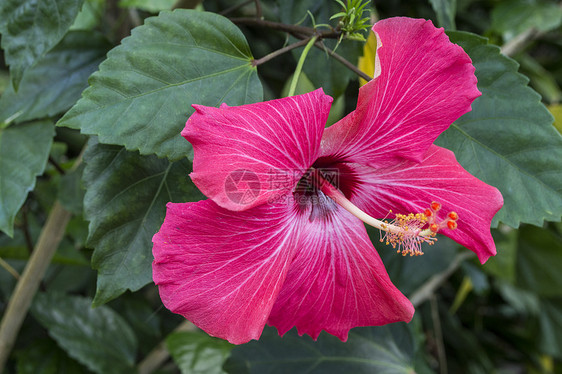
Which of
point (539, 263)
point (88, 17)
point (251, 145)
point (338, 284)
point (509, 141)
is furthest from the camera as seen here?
point (539, 263)

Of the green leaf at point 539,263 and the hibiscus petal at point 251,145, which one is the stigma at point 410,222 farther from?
the green leaf at point 539,263

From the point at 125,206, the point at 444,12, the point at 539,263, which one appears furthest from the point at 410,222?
the point at 539,263

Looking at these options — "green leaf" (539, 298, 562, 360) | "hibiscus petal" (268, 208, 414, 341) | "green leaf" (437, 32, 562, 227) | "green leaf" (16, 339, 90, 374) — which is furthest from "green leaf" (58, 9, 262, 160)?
"green leaf" (539, 298, 562, 360)

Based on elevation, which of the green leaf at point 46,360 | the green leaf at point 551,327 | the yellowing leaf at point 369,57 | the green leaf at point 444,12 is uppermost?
the green leaf at point 444,12

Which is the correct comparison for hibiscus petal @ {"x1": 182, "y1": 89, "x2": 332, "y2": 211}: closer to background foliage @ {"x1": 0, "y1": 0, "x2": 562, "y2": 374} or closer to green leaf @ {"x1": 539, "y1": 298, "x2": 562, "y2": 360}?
background foliage @ {"x1": 0, "y1": 0, "x2": 562, "y2": 374}

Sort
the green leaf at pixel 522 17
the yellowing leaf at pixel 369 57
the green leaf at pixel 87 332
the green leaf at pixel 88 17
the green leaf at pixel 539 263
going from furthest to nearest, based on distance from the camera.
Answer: the green leaf at pixel 539 263
the green leaf at pixel 522 17
the green leaf at pixel 88 17
the green leaf at pixel 87 332
the yellowing leaf at pixel 369 57

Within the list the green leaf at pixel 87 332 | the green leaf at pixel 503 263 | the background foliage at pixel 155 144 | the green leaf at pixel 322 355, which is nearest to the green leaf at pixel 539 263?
the green leaf at pixel 503 263

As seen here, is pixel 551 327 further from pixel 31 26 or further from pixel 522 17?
pixel 31 26
